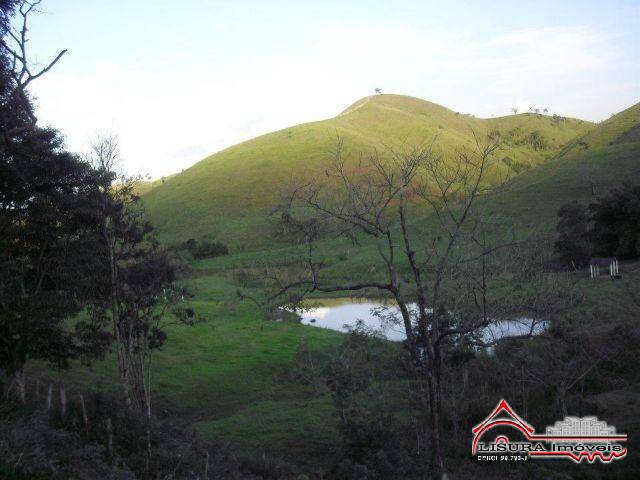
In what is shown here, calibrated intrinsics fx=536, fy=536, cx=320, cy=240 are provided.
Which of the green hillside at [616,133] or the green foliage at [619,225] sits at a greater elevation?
the green hillside at [616,133]

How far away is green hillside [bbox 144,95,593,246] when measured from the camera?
312ft

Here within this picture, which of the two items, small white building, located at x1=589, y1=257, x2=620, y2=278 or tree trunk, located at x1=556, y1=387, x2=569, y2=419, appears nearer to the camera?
tree trunk, located at x1=556, y1=387, x2=569, y2=419

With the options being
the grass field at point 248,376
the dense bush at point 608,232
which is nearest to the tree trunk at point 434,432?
the grass field at point 248,376

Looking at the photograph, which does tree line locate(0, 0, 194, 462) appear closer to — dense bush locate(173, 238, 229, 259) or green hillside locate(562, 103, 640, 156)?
dense bush locate(173, 238, 229, 259)

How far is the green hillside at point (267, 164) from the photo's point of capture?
95.1 meters

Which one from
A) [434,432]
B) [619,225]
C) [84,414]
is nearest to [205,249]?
[619,225]

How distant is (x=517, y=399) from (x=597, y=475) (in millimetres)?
5914

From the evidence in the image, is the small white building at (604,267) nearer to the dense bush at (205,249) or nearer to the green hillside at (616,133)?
the dense bush at (205,249)

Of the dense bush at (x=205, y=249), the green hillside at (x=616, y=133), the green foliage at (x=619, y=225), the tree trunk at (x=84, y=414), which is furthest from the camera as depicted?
the green hillside at (x=616, y=133)

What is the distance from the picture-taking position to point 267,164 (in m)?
114

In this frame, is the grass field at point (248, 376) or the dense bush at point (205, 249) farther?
the dense bush at point (205, 249)

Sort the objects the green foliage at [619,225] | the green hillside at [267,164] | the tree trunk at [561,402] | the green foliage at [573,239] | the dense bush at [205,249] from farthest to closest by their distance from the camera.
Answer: the green hillside at [267,164]
the dense bush at [205,249]
the green foliage at [573,239]
the green foliage at [619,225]
the tree trunk at [561,402]

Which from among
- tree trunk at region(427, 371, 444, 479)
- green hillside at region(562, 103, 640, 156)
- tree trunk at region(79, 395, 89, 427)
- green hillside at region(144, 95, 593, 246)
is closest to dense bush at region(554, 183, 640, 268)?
green hillside at region(144, 95, 593, 246)

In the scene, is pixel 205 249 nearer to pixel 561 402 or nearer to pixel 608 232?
pixel 608 232
